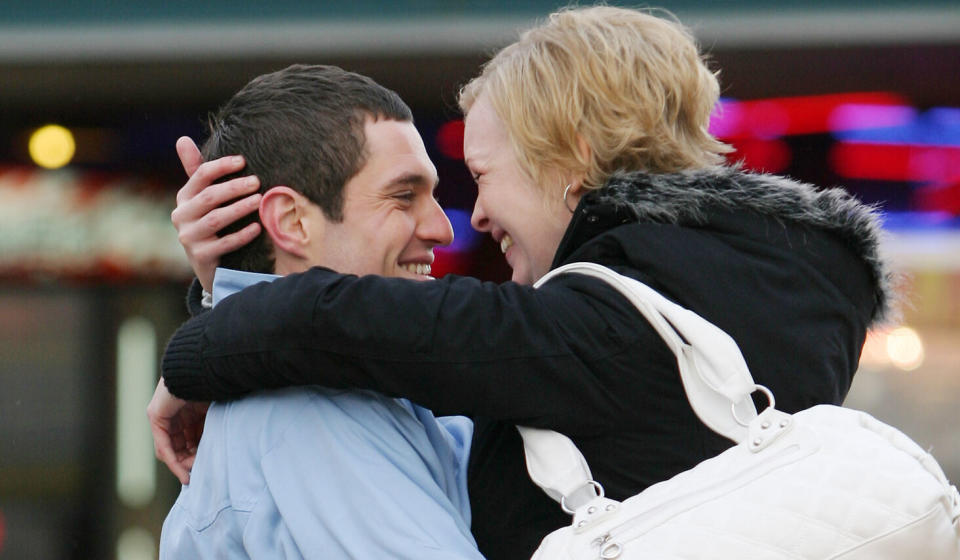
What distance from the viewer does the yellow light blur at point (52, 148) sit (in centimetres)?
615

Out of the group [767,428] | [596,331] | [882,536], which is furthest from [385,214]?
[882,536]

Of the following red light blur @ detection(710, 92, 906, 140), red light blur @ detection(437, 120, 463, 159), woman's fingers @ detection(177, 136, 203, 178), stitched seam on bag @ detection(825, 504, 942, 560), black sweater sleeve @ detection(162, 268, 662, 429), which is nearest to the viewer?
stitched seam on bag @ detection(825, 504, 942, 560)

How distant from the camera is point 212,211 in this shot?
6.29ft

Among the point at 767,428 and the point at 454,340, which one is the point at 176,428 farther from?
the point at 767,428

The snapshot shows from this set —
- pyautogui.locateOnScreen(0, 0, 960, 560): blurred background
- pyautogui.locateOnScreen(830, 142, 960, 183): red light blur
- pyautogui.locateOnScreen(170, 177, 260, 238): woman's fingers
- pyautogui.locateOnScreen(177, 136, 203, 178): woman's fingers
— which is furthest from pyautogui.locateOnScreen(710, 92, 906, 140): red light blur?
pyautogui.locateOnScreen(170, 177, 260, 238): woman's fingers

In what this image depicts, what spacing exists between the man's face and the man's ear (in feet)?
0.08

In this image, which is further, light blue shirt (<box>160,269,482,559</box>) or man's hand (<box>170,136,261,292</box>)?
man's hand (<box>170,136,261,292</box>)

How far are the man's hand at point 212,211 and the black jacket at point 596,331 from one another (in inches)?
9.1

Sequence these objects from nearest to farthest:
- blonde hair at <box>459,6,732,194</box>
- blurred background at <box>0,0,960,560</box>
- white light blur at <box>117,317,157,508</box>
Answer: blonde hair at <box>459,6,732,194</box> → blurred background at <box>0,0,960,560</box> → white light blur at <box>117,317,157,508</box>

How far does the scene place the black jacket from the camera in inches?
61.5

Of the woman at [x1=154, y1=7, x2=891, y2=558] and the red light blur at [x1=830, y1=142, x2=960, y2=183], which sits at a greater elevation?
the woman at [x1=154, y1=7, x2=891, y2=558]

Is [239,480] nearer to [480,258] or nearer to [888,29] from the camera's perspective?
[888,29]

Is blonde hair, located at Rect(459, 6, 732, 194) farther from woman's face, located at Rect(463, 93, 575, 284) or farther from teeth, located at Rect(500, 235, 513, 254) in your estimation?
teeth, located at Rect(500, 235, 513, 254)

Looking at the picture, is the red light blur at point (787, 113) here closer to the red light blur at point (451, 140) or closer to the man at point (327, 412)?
the red light blur at point (451, 140)
